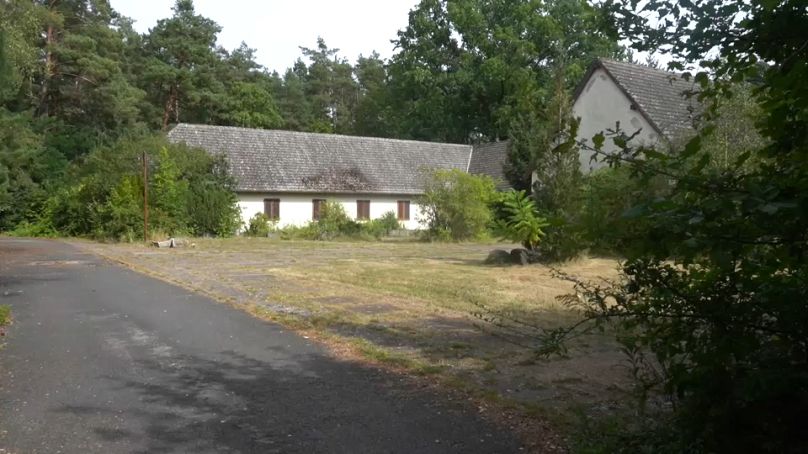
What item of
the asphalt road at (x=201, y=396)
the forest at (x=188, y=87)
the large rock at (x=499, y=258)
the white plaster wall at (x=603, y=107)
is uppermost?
the forest at (x=188, y=87)

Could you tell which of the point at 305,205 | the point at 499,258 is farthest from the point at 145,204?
the point at 499,258

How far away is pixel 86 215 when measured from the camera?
109 feet

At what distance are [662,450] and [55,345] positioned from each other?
302 inches

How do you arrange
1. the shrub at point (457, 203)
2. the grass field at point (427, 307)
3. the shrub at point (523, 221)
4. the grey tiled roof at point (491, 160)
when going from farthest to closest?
the grey tiled roof at point (491, 160) < the shrub at point (457, 203) < the shrub at point (523, 221) < the grass field at point (427, 307)

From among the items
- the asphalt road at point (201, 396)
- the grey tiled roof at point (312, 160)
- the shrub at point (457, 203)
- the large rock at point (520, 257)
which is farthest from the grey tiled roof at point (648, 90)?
the asphalt road at point (201, 396)

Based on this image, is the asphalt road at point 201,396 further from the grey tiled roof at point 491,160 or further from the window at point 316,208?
the grey tiled roof at point 491,160

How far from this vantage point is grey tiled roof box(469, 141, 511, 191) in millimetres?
43656

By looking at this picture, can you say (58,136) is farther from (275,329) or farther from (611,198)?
(611,198)

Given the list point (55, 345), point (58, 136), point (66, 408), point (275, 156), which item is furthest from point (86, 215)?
point (66, 408)

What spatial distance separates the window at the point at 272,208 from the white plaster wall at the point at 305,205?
171 millimetres

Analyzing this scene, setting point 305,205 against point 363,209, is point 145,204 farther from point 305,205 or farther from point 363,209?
point 363,209

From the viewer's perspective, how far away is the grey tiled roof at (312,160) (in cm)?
3738

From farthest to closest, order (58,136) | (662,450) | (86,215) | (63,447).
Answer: (58,136) → (86,215) → (63,447) → (662,450)

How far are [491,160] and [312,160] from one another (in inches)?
511
